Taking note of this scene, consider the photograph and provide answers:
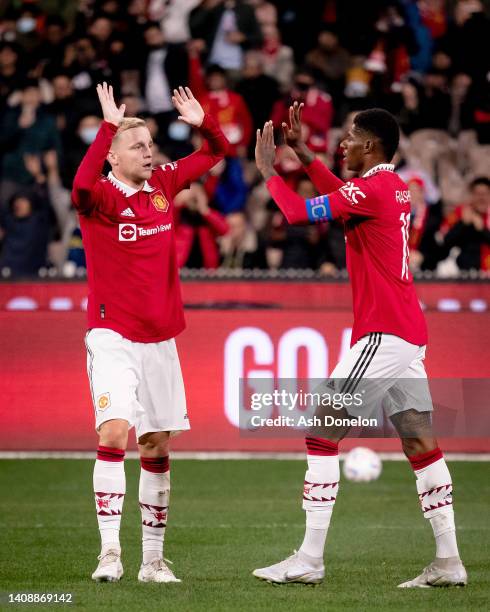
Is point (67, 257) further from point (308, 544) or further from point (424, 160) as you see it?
point (308, 544)

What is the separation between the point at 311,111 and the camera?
16.9 meters

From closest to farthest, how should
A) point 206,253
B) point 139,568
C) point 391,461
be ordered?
point 139,568, point 391,461, point 206,253

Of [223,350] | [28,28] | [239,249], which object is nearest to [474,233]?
[239,249]

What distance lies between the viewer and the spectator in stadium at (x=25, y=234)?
49.2ft

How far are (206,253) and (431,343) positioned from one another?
285 centimetres

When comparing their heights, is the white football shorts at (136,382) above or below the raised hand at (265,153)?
below

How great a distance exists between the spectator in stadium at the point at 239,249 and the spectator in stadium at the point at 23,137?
254 cm

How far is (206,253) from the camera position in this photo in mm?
14664

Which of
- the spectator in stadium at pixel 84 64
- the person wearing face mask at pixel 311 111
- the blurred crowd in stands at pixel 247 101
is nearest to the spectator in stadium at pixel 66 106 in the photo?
the blurred crowd in stands at pixel 247 101

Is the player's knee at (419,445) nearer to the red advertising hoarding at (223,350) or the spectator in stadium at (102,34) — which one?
the red advertising hoarding at (223,350)

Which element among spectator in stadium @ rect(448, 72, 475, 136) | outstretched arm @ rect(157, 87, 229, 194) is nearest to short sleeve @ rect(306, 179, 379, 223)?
outstretched arm @ rect(157, 87, 229, 194)

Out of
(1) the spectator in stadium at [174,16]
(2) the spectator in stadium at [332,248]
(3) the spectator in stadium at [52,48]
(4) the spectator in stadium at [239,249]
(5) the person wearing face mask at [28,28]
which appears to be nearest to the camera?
(2) the spectator in stadium at [332,248]

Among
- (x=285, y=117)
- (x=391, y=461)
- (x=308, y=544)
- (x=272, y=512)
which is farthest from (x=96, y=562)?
(x=285, y=117)

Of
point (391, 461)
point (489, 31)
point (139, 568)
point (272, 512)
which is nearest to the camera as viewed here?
point (139, 568)
